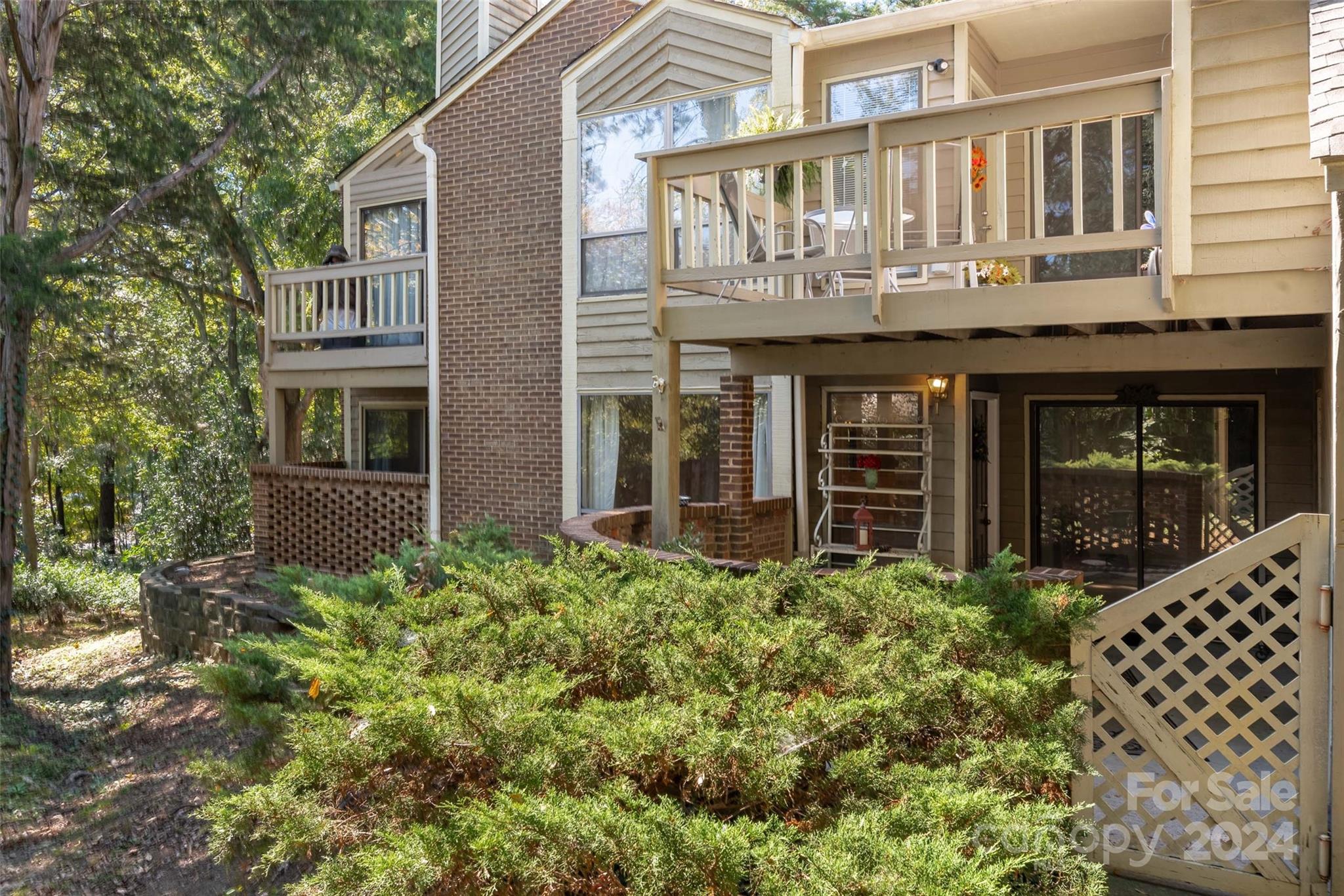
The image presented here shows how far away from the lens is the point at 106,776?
26.8ft

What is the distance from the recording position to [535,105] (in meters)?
11.3

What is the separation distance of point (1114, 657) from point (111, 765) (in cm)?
829

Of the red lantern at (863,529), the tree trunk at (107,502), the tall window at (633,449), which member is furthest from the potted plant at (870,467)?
the tree trunk at (107,502)

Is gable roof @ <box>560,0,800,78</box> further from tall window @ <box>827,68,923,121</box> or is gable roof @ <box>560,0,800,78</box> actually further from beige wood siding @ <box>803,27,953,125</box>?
tall window @ <box>827,68,923,121</box>

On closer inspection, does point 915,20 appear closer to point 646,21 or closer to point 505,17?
point 646,21

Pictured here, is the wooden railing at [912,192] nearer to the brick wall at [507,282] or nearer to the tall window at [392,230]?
the brick wall at [507,282]

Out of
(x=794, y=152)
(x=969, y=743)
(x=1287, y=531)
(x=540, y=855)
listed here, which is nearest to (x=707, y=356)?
(x=794, y=152)

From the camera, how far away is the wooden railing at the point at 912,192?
533 centimetres

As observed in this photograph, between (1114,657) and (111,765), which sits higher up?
(1114,657)

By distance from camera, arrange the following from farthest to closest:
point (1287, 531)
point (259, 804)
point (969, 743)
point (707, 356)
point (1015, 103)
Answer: point (707, 356) < point (1015, 103) < point (1287, 531) < point (969, 743) < point (259, 804)

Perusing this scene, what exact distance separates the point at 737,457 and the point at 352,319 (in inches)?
Answer: 276

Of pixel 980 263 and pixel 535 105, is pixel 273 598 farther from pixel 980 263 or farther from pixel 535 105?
pixel 980 263

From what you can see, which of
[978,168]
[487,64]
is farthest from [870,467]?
[487,64]

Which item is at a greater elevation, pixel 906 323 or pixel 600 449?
pixel 906 323
